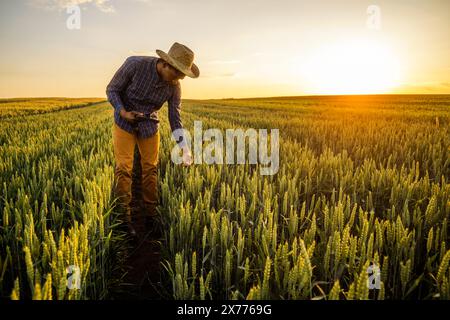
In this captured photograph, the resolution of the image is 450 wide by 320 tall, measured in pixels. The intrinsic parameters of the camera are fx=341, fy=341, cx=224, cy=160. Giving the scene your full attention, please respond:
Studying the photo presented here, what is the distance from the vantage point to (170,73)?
9.37 feet

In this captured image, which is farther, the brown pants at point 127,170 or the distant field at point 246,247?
the brown pants at point 127,170

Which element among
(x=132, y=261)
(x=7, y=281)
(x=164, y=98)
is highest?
(x=164, y=98)

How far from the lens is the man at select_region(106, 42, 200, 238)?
290 centimetres

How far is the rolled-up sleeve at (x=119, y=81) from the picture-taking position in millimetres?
2908

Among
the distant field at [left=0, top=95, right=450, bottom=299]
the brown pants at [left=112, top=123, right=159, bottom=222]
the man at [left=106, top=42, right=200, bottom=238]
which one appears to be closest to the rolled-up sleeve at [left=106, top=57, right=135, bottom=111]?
the man at [left=106, top=42, right=200, bottom=238]

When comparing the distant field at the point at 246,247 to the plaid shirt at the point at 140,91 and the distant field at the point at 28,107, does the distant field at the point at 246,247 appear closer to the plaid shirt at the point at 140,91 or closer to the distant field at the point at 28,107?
the plaid shirt at the point at 140,91

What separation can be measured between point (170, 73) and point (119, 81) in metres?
0.47

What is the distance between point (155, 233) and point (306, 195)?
139cm

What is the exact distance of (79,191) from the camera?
2.70 metres

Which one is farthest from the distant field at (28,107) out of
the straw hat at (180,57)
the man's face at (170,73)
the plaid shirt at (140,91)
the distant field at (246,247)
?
the distant field at (246,247)
